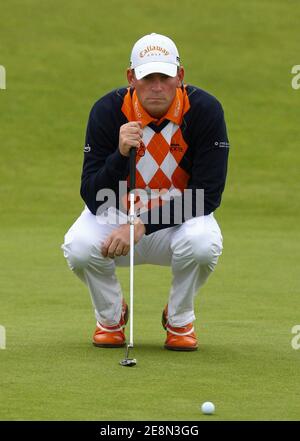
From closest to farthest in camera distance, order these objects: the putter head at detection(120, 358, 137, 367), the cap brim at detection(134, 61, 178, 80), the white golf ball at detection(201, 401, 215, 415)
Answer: the white golf ball at detection(201, 401, 215, 415) < the putter head at detection(120, 358, 137, 367) < the cap brim at detection(134, 61, 178, 80)

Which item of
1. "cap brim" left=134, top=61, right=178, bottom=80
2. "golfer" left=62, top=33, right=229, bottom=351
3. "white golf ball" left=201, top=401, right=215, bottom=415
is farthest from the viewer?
"golfer" left=62, top=33, right=229, bottom=351

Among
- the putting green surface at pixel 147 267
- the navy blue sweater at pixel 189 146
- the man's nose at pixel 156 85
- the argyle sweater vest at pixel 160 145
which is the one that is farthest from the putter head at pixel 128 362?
the man's nose at pixel 156 85

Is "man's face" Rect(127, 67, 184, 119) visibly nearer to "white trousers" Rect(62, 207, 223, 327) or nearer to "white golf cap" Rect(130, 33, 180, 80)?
"white golf cap" Rect(130, 33, 180, 80)

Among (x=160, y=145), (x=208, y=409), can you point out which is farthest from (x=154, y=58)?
(x=208, y=409)

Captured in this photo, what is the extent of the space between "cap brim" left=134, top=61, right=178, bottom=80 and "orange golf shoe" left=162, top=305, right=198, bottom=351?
5.18 ft

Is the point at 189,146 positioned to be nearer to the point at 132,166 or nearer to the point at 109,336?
the point at 132,166

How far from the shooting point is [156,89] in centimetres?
694

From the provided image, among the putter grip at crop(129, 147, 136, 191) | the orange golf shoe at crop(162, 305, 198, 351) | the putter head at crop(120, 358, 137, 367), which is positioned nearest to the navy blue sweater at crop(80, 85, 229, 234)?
the putter grip at crop(129, 147, 136, 191)

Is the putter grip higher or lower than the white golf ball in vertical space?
higher

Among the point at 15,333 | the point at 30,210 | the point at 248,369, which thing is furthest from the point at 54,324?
the point at 30,210

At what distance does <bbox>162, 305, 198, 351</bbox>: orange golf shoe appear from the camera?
24.0 feet

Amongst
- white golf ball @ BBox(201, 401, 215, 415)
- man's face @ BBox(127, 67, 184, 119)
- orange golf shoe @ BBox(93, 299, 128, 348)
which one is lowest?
white golf ball @ BBox(201, 401, 215, 415)

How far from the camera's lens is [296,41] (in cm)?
2639
